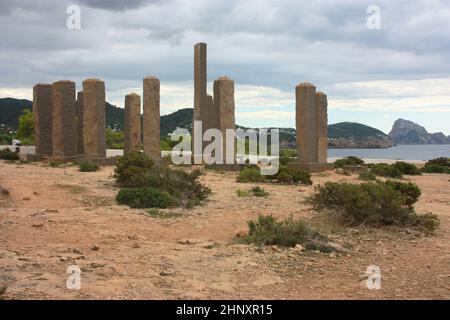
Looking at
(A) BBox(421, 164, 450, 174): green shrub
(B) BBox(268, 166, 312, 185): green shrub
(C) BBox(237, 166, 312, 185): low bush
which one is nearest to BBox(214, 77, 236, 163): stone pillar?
(C) BBox(237, 166, 312, 185): low bush

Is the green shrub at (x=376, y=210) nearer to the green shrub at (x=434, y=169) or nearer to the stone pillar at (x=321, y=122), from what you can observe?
the stone pillar at (x=321, y=122)

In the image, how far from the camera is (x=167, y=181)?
1316cm

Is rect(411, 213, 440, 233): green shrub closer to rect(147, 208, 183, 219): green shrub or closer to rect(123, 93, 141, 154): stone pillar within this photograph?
rect(147, 208, 183, 219): green shrub

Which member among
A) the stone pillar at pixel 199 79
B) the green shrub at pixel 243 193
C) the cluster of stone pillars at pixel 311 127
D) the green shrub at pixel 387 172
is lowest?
the green shrub at pixel 243 193

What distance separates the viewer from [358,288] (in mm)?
6266

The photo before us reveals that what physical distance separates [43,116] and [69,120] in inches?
73.2

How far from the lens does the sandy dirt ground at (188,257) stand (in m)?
5.97

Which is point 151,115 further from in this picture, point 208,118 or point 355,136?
point 355,136

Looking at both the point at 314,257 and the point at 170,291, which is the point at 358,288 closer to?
the point at 314,257

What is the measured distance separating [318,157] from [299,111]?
2253mm

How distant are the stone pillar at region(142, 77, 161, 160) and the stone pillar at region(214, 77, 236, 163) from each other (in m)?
2.29

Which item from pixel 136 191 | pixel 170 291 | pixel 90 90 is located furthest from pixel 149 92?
pixel 170 291

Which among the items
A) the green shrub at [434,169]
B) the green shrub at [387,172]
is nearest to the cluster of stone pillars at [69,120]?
the green shrub at [387,172]

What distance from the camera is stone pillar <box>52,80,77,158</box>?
22.0 meters
